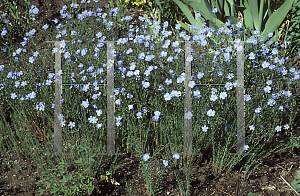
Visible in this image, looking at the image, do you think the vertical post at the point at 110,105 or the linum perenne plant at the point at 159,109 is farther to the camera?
the vertical post at the point at 110,105

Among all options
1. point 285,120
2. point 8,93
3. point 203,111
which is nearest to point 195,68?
point 203,111

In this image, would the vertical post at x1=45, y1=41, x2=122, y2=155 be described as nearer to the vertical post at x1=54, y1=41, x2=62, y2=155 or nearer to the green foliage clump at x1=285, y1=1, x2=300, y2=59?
the vertical post at x1=54, y1=41, x2=62, y2=155

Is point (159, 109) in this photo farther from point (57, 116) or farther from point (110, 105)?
point (57, 116)

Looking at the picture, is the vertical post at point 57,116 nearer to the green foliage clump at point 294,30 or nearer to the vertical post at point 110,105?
the vertical post at point 110,105

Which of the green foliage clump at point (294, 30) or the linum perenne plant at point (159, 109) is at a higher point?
the green foliage clump at point (294, 30)

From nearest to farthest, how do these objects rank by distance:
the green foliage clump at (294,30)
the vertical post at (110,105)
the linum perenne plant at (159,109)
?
the linum perenne plant at (159,109)
the vertical post at (110,105)
the green foliage clump at (294,30)

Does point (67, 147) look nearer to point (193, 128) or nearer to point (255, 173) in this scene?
point (193, 128)

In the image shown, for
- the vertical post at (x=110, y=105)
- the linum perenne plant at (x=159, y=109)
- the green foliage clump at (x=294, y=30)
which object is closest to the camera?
the linum perenne plant at (x=159, y=109)

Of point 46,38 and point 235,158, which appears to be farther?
point 46,38

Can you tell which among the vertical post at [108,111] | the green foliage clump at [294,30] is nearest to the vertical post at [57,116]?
the vertical post at [108,111]

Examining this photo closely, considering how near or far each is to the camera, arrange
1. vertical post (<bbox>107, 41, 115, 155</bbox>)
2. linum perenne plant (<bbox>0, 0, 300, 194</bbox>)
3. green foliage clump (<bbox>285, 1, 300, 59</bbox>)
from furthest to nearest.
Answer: green foliage clump (<bbox>285, 1, 300, 59</bbox>), vertical post (<bbox>107, 41, 115, 155</bbox>), linum perenne plant (<bbox>0, 0, 300, 194</bbox>)

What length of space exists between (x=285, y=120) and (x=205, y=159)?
99 cm

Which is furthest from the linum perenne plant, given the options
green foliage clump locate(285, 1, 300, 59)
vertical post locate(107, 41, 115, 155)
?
green foliage clump locate(285, 1, 300, 59)

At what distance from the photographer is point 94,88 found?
2889 mm
